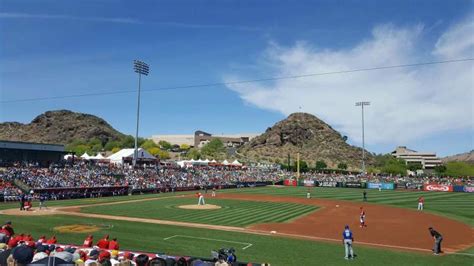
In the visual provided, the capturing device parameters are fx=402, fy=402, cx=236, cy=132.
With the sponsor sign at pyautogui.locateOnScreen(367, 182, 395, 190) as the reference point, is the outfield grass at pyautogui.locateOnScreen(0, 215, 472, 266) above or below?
below

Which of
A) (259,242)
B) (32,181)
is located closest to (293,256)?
(259,242)

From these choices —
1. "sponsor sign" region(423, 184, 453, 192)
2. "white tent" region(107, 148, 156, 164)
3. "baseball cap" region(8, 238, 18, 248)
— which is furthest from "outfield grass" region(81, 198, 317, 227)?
"white tent" region(107, 148, 156, 164)

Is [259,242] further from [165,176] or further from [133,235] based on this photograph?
[165,176]

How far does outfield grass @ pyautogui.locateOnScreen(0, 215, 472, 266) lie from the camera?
18.3m

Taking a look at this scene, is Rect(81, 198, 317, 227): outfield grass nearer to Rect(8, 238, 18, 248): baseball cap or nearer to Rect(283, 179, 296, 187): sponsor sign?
Rect(8, 238, 18, 248): baseball cap

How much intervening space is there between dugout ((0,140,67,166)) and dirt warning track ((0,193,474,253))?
2891cm

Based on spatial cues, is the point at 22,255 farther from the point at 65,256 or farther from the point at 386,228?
the point at 386,228

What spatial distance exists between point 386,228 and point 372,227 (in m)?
0.97

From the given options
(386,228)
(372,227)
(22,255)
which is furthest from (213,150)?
(22,255)

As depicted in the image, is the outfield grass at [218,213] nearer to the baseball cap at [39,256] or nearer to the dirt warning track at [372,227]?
the dirt warning track at [372,227]

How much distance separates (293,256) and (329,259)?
164 cm

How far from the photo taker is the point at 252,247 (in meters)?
20.5

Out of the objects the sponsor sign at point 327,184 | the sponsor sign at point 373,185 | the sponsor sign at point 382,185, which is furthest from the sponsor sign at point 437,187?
the sponsor sign at point 327,184

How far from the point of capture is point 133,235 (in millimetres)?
22984
